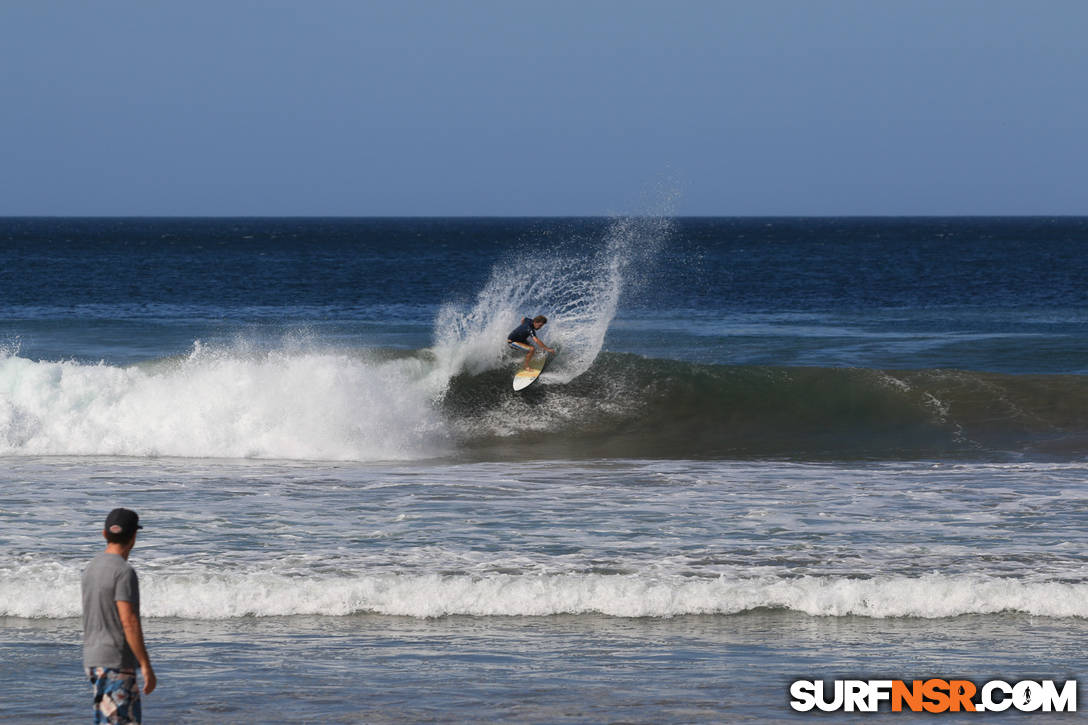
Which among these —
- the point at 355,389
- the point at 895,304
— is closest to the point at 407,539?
the point at 355,389

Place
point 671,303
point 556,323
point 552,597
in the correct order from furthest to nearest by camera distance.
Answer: point 671,303 → point 556,323 → point 552,597

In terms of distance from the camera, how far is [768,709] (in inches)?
280

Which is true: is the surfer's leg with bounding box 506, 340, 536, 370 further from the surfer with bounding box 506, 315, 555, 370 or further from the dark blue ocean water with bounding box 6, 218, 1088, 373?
the dark blue ocean water with bounding box 6, 218, 1088, 373

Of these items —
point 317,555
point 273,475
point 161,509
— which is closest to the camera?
point 317,555

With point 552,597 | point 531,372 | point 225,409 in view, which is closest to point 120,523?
point 552,597

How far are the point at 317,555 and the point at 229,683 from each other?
3.09m

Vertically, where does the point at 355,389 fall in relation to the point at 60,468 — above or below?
above

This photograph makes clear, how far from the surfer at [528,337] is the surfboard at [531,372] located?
4.2 inches

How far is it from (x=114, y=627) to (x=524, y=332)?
15.1 meters

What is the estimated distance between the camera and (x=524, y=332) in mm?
20516

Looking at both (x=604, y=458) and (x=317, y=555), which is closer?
(x=317, y=555)

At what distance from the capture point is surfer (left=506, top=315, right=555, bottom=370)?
2014 cm

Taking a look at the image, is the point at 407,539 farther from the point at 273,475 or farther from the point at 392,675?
the point at 273,475

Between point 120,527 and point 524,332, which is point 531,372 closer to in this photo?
point 524,332
